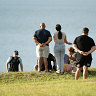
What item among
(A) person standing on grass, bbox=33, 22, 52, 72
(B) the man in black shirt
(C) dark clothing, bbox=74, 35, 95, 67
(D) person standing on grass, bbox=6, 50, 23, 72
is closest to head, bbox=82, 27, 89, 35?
(B) the man in black shirt

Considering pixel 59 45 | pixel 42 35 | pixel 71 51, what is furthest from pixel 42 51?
pixel 71 51

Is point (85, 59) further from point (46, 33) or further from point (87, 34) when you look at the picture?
point (46, 33)

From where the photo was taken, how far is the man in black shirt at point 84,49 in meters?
10.5

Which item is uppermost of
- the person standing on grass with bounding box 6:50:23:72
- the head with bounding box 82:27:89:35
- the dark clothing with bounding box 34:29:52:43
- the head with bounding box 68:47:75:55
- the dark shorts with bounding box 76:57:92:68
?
the dark clothing with bounding box 34:29:52:43

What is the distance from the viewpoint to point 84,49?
416 inches

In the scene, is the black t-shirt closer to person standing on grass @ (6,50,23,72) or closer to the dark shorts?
the dark shorts

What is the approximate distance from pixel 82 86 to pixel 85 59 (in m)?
2.19

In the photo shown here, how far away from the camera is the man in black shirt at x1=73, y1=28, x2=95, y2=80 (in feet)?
34.3

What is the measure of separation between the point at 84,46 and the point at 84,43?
5.0 inches

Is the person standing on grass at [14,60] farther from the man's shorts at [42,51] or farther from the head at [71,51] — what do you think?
the head at [71,51]

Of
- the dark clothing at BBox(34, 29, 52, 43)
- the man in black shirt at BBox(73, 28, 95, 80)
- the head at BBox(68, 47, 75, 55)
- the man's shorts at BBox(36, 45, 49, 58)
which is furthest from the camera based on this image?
the head at BBox(68, 47, 75, 55)

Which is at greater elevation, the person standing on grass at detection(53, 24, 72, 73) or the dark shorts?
the person standing on grass at detection(53, 24, 72, 73)

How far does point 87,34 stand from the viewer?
10.7m

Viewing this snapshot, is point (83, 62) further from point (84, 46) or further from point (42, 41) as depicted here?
point (42, 41)
